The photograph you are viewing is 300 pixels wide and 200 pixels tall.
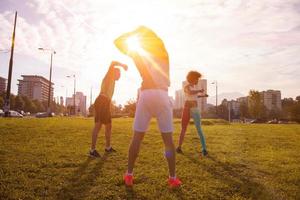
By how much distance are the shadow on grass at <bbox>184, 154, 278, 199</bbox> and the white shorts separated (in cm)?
143

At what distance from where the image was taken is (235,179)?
5.55m

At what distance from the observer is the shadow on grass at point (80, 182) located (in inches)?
172

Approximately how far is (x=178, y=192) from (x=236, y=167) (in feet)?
8.15

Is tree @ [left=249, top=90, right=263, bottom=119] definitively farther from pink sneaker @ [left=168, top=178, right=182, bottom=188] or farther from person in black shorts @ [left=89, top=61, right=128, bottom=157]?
pink sneaker @ [left=168, top=178, right=182, bottom=188]

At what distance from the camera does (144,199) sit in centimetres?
432

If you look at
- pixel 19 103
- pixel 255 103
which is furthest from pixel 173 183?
pixel 19 103

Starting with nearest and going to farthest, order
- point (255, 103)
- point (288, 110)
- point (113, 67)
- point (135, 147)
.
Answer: point (135, 147) → point (113, 67) → point (255, 103) → point (288, 110)

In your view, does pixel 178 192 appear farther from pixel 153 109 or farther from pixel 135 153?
pixel 153 109

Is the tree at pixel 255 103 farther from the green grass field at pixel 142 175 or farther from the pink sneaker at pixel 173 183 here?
the pink sneaker at pixel 173 183

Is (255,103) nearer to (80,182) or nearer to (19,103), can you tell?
(19,103)

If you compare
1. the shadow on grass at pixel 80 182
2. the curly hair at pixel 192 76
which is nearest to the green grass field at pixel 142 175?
the shadow on grass at pixel 80 182

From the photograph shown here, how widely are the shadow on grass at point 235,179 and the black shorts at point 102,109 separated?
2.45 m

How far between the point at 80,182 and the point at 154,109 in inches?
69.5

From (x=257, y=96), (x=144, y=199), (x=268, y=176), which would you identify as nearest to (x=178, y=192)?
(x=144, y=199)
